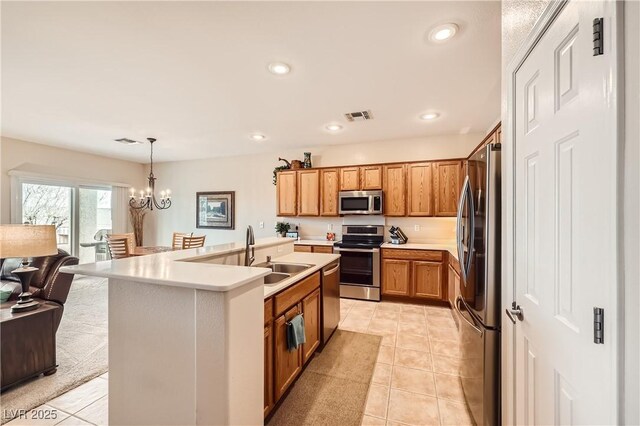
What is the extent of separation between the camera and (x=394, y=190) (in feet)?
14.2

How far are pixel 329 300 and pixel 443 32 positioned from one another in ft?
8.23

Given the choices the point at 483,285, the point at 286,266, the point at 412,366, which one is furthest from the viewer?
the point at 286,266

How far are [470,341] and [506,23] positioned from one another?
197 cm

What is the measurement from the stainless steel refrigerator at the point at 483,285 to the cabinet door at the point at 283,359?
1227 mm

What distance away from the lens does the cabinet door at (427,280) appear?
3826 millimetres

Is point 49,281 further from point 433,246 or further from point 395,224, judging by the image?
point 433,246

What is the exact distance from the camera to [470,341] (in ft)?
5.96

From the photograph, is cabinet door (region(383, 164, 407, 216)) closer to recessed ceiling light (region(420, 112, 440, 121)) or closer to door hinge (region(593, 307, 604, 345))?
recessed ceiling light (region(420, 112, 440, 121))

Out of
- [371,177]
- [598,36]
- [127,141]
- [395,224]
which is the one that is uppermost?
[127,141]

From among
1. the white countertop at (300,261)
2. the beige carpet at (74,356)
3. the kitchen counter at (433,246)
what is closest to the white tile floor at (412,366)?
the kitchen counter at (433,246)

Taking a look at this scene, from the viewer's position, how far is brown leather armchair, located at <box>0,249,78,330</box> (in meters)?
2.43

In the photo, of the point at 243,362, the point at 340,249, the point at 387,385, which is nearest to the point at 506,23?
the point at 243,362

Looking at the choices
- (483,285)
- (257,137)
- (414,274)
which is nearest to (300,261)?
(483,285)

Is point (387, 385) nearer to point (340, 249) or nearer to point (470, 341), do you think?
point (470, 341)
